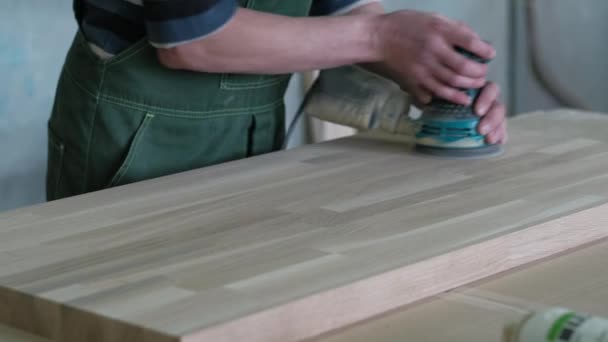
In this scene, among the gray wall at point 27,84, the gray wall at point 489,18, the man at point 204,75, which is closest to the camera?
the man at point 204,75

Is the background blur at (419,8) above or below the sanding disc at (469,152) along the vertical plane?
below

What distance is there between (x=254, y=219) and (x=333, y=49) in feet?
1.31

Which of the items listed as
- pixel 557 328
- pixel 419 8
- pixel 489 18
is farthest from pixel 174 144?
pixel 489 18

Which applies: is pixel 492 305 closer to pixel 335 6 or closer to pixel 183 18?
pixel 183 18

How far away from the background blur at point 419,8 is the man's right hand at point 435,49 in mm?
1271

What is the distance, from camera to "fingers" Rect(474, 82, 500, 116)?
1.52m

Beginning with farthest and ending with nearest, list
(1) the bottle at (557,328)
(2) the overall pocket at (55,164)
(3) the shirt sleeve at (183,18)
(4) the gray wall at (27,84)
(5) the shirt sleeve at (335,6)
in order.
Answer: (4) the gray wall at (27,84) < (5) the shirt sleeve at (335,6) < (2) the overall pocket at (55,164) < (3) the shirt sleeve at (183,18) < (1) the bottle at (557,328)

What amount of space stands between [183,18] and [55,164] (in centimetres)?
49

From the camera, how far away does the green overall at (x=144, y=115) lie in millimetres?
1512

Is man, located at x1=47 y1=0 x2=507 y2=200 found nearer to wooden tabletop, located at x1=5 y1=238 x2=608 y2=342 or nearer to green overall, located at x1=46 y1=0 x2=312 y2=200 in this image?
green overall, located at x1=46 y1=0 x2=312 y2=200

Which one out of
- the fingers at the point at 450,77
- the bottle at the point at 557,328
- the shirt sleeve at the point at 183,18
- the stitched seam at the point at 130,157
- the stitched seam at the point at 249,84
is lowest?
the stitched seam at the point at 130,157

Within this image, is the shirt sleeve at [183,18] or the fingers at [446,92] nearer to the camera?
the shirt sleeve at [183,18]

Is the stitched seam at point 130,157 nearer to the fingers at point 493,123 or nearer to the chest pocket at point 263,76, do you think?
the chest pocket at point 263,76

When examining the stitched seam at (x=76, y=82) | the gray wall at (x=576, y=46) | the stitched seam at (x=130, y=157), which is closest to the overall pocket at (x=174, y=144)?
the stitched seam at (x=130, y=157)
